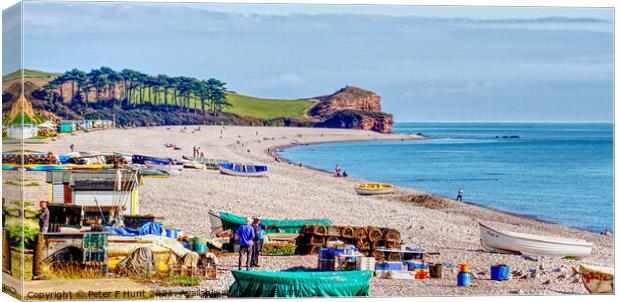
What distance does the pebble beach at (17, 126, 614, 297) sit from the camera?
3059 centimetres

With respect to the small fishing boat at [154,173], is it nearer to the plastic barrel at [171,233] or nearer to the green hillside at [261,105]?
the plastic barrel at [171,233]

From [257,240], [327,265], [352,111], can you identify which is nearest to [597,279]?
[327,265]

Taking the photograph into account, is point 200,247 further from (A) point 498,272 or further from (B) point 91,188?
(A) point 498,272

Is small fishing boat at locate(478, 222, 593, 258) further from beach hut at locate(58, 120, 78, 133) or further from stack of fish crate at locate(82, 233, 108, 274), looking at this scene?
beach hut at locate(58, 120, 78, 133)

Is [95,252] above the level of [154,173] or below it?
below

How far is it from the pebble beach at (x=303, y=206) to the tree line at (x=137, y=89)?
0.74m

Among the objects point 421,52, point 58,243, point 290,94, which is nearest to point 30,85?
point 58,243

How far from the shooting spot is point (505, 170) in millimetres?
33344

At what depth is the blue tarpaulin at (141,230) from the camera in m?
30.3

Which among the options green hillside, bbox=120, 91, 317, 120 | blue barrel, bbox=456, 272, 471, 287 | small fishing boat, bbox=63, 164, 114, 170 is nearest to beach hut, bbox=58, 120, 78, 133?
small fishing boat, bbox=63, 164, 114, 170

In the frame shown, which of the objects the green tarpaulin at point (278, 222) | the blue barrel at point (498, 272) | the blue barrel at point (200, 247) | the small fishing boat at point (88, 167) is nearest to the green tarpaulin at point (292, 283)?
the blue barrel at point (200, 247)

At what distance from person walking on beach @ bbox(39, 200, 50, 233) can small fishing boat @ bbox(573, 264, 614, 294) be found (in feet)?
33.3

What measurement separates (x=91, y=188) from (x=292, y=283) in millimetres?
4767

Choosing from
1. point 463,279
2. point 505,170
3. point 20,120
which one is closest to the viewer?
point 20,120
